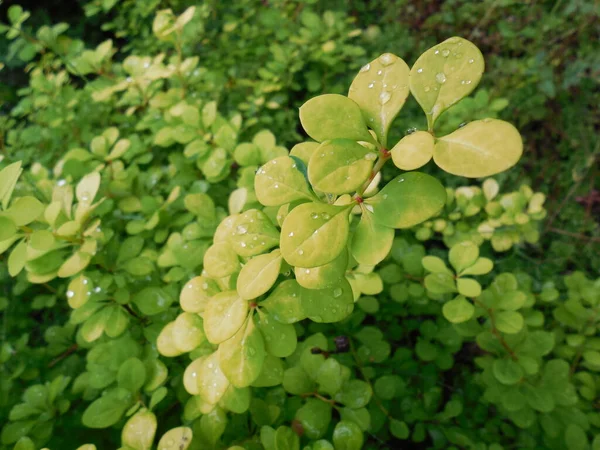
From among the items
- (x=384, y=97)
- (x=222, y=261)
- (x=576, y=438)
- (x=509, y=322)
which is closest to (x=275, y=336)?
(x=222, y=261)

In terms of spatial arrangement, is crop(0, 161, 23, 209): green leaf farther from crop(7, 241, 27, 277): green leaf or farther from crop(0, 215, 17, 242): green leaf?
crop(7, 241, 27, 277): green leaf

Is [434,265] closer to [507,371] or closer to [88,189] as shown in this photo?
[507,371]

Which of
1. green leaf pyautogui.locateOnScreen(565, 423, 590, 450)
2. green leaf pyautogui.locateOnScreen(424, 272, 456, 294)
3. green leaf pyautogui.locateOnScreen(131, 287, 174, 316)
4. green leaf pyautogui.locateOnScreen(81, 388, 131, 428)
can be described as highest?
green leaf pyautogui.locateOnScreen(131, 287, 174, 316)

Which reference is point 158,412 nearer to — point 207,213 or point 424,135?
point 207,213

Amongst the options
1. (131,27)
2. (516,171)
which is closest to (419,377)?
(516,171)

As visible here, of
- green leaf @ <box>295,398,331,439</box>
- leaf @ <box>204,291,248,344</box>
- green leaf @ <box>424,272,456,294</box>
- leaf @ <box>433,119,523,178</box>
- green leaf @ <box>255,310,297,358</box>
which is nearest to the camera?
leaf @ <box>433,119,523,178</box>

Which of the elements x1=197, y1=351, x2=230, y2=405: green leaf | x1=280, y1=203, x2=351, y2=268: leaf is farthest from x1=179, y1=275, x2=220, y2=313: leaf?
x1=280, y1=203, x2=351, y2=268: leaf
